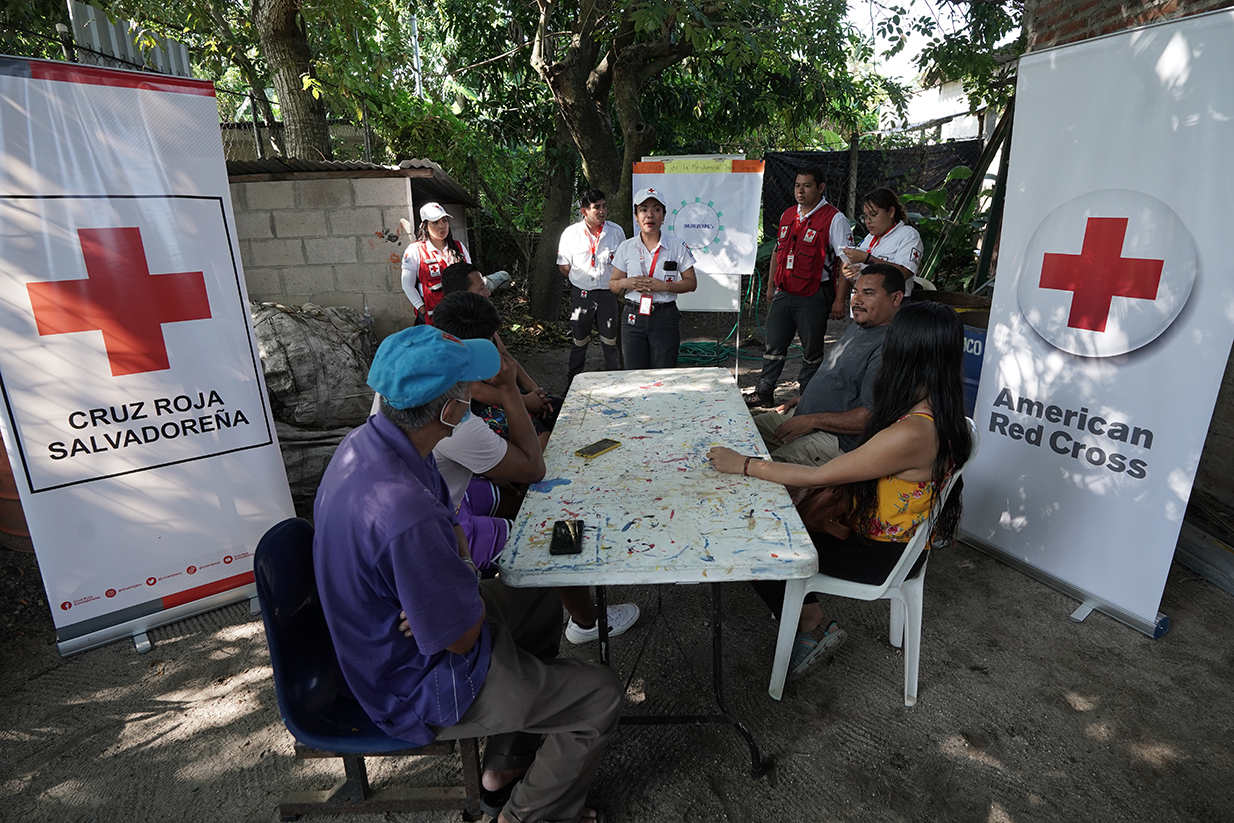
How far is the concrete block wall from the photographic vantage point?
4.85 m

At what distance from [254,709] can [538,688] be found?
1296mm

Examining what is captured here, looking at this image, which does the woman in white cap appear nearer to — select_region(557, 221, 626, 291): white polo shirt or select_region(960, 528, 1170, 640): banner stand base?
select_region(557, 221, 626, 291): white polo shirt

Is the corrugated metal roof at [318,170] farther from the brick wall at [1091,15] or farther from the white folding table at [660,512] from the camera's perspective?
the brick wall at [1091,15]

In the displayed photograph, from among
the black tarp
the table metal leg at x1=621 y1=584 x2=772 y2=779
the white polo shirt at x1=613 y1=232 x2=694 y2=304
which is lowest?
the table metal leg at x1=621 y1=584 x2=772 y2=779

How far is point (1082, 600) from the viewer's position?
2.54 meters

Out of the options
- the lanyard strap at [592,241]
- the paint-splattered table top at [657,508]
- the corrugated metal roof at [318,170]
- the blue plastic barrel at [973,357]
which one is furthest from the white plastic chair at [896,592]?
the corrugated metal roof at [318,170]

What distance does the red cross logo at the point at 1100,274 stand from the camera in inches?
87.0

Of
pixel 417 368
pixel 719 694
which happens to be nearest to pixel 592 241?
pixel 719 694

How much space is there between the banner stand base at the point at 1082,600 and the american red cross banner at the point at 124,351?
3108mm

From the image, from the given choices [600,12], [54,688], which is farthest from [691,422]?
[600,12]

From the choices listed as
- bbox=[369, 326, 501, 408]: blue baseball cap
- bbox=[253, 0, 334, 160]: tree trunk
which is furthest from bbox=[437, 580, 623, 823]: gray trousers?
bbox=[253, 0, 334, 160]: tree trunk

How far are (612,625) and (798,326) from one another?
2.93 meters

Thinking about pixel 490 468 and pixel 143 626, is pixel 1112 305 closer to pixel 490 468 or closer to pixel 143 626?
pixel 490 468

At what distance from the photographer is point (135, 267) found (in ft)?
7.46
